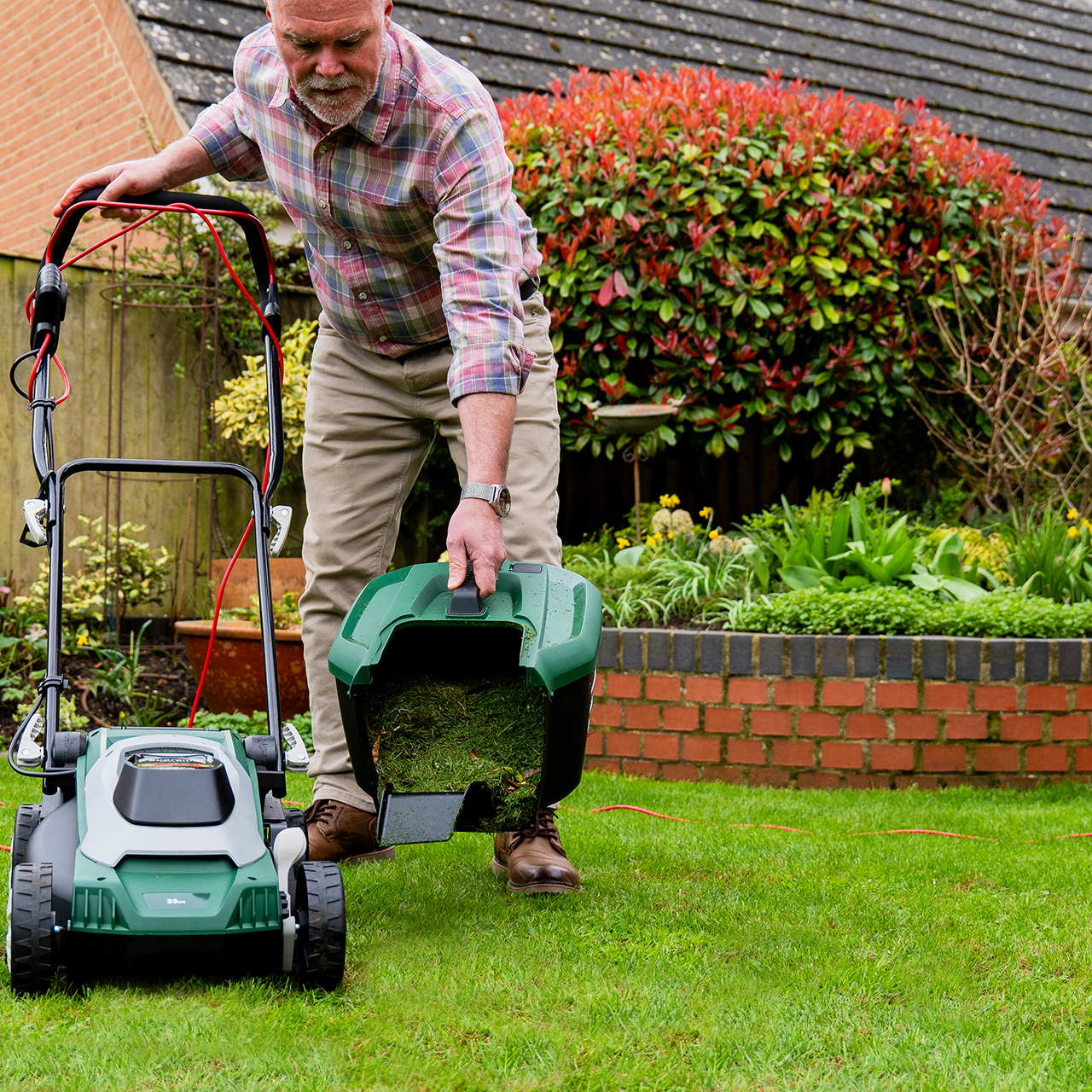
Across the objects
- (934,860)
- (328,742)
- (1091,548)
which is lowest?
(934,860)

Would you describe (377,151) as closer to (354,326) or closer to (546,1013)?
(354,326)

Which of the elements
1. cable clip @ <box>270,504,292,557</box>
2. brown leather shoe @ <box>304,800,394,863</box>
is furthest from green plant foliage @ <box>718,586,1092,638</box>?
cable clip @ <box>270,504,292,557</box>

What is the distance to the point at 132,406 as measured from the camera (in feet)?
19.0

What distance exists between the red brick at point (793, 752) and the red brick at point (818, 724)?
43 millimetres

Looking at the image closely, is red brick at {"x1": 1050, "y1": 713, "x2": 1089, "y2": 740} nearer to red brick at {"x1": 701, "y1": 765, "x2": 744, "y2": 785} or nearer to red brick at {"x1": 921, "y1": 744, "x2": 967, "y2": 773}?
red brick at {"x1": 921, "y1": 744, "x2": 967, "y2": 773}

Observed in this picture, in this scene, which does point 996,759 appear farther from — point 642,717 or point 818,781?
point 642,717

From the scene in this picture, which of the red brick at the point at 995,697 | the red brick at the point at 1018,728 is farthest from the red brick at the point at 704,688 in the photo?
the red brick at the point at 1018,728

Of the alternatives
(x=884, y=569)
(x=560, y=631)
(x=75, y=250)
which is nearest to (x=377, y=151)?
(x=560, y=631)

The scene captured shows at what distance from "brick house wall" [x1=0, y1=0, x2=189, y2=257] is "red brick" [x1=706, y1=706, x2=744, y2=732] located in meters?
4.05

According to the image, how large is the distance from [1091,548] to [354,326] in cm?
338

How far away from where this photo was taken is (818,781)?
434cm

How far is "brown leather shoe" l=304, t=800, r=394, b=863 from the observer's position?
2932 mm

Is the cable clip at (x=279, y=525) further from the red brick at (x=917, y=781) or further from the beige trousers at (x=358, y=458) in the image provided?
the red brick at (x=917, y=781)

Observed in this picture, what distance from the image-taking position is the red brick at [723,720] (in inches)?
173
